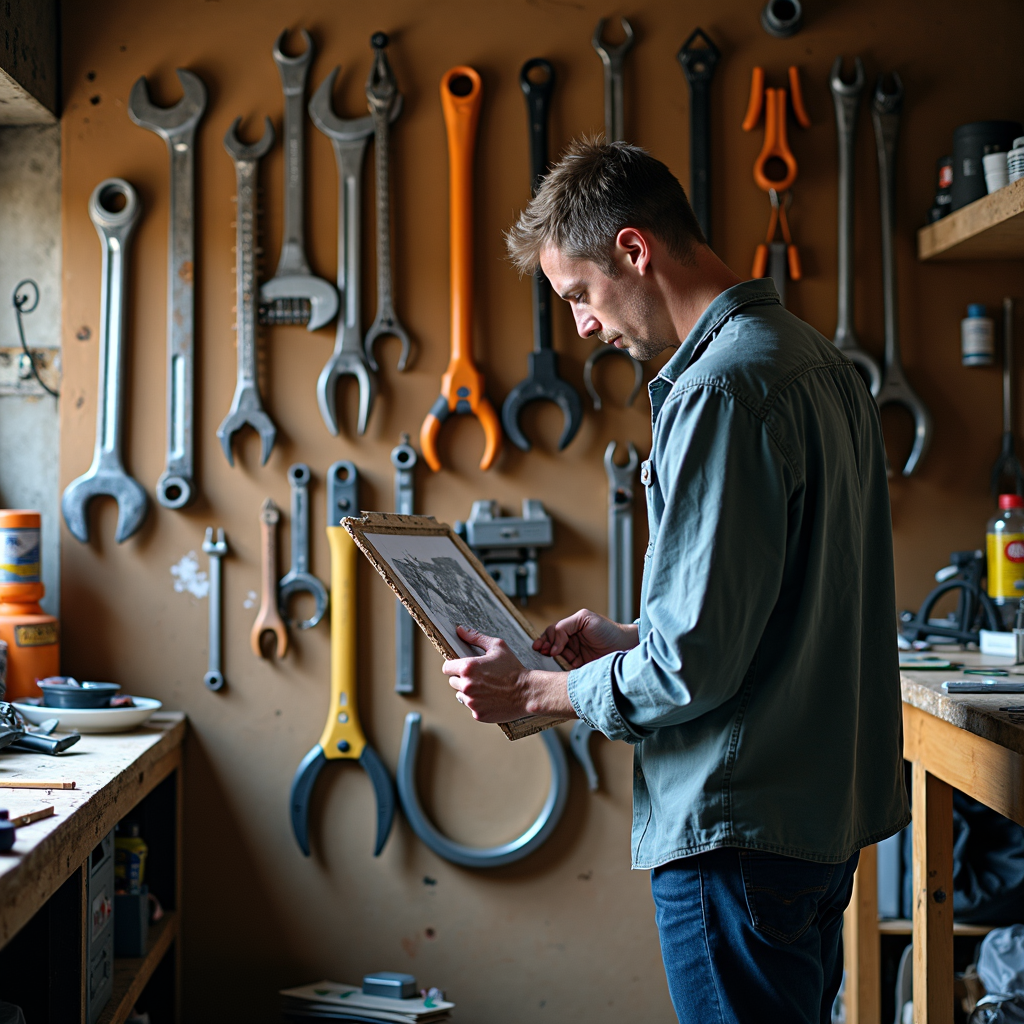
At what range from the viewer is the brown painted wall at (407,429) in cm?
221

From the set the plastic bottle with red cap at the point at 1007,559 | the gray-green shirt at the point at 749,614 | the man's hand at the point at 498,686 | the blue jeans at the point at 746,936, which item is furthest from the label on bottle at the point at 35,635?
the plastic bottle with red cap at the point at 1007,559

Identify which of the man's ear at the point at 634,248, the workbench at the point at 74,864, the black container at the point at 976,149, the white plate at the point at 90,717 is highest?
the black container at the point at 976,149

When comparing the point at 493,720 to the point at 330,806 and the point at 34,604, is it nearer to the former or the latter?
the point at 330,806

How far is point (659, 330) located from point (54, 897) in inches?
48.4

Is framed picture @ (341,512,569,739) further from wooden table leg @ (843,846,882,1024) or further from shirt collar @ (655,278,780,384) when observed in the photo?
wooden table leg @ (843,846,882,1024)

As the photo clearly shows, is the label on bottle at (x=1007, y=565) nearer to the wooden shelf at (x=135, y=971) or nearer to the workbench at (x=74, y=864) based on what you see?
the workbench at (x=74, y=864)

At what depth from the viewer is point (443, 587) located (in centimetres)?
144

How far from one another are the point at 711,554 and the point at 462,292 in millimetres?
1330

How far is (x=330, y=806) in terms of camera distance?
222cm

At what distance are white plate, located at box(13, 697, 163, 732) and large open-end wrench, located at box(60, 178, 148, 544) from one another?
0.43 metres

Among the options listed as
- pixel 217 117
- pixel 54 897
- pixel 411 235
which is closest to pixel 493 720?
pixel 54 897

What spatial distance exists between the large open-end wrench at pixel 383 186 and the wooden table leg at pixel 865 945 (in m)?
1.47

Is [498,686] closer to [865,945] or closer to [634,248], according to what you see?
[634,248]

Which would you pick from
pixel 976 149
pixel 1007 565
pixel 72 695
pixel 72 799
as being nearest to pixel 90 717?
pixel 72 695
